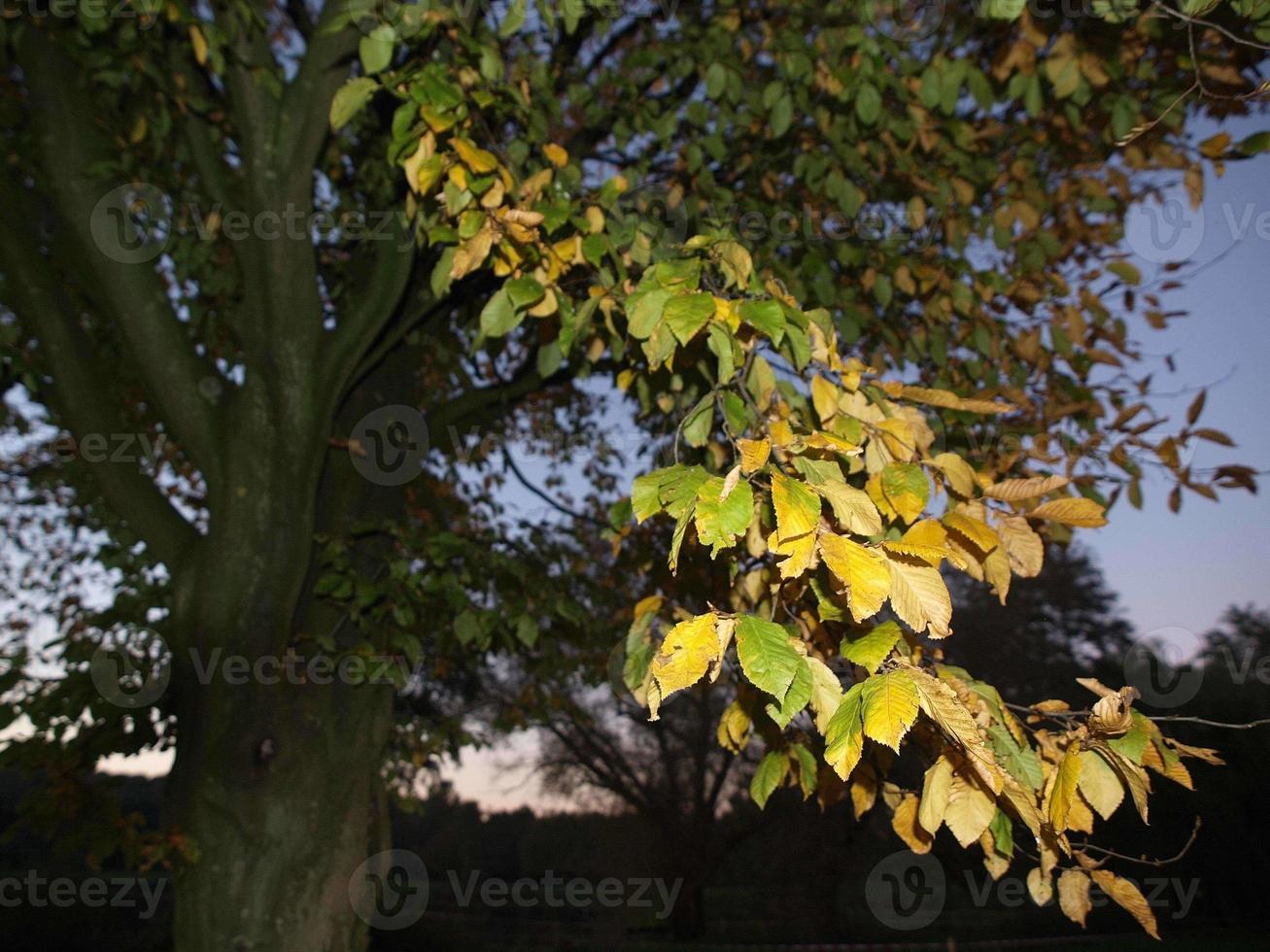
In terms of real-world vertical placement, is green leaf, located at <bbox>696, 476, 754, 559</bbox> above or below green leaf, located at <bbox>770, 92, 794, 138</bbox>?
below

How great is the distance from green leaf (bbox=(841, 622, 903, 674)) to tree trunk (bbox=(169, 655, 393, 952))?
3249mm

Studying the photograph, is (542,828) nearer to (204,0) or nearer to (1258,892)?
(1258,892)

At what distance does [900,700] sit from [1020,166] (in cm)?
470

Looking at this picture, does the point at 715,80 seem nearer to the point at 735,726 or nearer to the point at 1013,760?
the point at 735,726

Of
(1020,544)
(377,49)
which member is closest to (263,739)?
(377,49)

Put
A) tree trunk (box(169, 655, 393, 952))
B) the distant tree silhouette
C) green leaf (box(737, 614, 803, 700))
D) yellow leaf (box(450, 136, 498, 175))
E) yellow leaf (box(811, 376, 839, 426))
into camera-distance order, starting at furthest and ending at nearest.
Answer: the distant tree silhouette → tree trunk (box(169, 655, 393, 952)) → yellow leaf (box(450, 136, 498, 175)) → yellow leaf (box(811, 376, 839, 426)) → green leaf (box(737, 614, 803, 700))

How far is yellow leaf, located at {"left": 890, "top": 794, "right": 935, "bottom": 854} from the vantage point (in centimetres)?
204

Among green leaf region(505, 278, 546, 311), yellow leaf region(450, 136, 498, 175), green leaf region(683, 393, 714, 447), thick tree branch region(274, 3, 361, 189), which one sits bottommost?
green leaf region(683, 393, 714, 447)

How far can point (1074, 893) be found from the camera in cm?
207

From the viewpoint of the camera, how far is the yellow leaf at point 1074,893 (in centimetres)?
208

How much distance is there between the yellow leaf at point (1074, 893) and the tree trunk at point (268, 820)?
3227 millimetres

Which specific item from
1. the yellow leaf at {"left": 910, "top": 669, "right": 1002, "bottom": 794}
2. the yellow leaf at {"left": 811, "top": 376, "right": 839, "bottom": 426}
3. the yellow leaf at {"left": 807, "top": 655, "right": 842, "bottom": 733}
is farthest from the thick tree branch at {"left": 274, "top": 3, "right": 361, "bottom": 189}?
the yellow leaf at {"left": 910, "top": 669, "right": 1002, "bottom": 794}

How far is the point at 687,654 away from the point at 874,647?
38 cm

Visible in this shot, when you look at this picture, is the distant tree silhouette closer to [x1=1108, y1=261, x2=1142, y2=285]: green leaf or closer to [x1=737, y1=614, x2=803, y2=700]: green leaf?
[x1=1108, y1=261, x2=1142, y2=285]: green leaf
